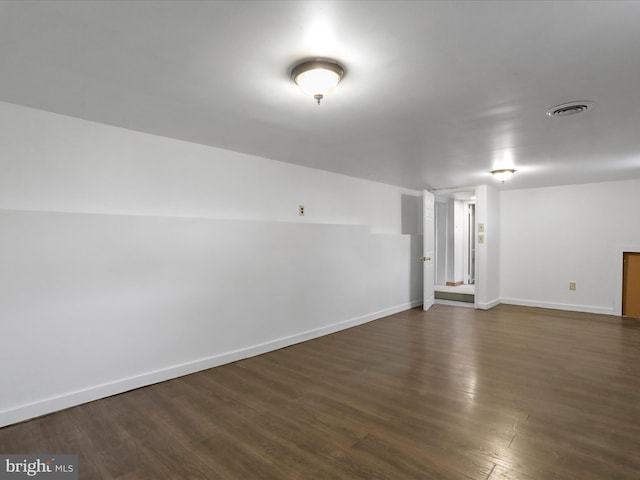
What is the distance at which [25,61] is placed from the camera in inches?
74.5

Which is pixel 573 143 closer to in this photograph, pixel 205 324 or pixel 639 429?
pixel 639 429

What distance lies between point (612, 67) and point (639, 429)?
2323 mm

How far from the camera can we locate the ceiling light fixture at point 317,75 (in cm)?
188

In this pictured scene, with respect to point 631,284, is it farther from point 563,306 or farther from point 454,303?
point 454,303

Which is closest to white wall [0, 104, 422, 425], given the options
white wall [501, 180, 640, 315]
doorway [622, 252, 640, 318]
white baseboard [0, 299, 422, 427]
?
white baseboard [0, 299, 422, 427]

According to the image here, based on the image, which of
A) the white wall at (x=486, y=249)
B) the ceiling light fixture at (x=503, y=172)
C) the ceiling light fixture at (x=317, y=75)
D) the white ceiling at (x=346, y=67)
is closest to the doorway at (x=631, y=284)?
the white wall at (x=486, y=249)

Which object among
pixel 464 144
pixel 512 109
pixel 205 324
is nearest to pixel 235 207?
pixel 205 324

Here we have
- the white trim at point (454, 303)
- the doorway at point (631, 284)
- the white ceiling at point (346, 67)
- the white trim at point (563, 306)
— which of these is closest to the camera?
the white ceiling at point (346, 67)

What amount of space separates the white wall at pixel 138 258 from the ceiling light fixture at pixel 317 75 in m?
1.86

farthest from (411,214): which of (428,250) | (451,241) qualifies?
(451,241)

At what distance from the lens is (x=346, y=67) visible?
6.36 feet

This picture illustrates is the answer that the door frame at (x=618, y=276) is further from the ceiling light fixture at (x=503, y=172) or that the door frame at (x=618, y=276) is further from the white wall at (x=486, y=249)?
the ceiling light fixture at (x=503, y=172)

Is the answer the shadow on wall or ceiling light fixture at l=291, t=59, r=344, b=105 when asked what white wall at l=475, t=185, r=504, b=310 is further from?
ceiling light fixture at l=291, t=59, r=344, b=105

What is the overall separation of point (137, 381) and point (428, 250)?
16.2 ft
